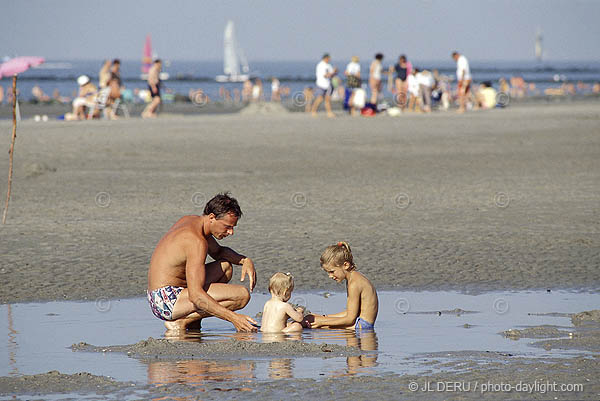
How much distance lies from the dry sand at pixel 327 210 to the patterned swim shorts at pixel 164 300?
4.16 ft

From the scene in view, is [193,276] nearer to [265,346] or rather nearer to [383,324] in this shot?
[265,346]

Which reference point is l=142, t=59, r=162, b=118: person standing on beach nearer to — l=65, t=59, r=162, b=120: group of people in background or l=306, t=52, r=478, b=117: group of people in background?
l=65, t=59, r=162, b=120: group of people in background

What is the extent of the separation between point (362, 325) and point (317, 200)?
20.9 ft

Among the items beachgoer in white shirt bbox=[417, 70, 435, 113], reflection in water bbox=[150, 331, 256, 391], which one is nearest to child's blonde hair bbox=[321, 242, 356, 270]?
reflection in water bbox=[150, 331, 256, 391]

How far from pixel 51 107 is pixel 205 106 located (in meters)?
6.34

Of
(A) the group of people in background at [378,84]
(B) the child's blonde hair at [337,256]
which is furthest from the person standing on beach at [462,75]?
(B) the child's blonde hair at [337,256]

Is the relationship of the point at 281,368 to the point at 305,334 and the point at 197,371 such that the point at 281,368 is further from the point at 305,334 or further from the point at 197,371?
the point at 305,334

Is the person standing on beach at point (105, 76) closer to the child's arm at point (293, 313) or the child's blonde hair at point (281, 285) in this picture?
the child's blonde hair at point (281, 285)

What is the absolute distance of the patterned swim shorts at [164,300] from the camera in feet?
25.2

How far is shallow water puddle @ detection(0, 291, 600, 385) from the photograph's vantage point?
6301mm

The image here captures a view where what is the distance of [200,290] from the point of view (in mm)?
7469

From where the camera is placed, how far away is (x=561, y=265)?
9.94m

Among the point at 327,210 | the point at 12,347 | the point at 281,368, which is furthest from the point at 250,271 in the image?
the point at 327,210

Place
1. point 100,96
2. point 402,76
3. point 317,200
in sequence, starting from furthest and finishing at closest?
point 402,76 < point 100,96 < point 317,200
